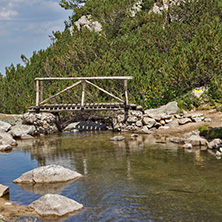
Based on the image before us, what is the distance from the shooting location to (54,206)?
6312mm

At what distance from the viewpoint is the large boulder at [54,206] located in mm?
6234

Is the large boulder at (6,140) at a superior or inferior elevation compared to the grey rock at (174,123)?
inferior

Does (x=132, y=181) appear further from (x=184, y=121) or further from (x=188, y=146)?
(x=184, y=121)

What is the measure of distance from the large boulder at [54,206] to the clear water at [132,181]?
20 centimetres

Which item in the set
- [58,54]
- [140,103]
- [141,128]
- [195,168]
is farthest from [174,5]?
[195,168]

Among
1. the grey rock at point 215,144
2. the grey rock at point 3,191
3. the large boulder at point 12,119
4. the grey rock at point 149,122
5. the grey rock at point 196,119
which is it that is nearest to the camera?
the grey rock at point 3,191

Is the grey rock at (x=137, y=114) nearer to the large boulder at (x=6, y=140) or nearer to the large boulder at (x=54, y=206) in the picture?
the large boulder at (x=6, y=140)

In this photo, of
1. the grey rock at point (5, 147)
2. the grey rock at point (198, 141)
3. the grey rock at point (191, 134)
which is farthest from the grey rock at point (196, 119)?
the grey rock at point (5, 147)

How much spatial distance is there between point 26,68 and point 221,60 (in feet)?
62.3

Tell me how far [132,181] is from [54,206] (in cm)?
285

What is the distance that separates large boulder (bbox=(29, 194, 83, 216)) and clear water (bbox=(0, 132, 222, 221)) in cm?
20

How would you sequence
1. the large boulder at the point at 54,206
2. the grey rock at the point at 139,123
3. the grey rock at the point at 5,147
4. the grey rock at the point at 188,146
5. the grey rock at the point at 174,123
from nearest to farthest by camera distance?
1. the large boulder at the point at 54,206
2. the grey rock at the point at 188,146
3. the grey rock at the point at 5,147
4. the grey rock at the point at 174,123
5. the grey rock at the point at 139,123

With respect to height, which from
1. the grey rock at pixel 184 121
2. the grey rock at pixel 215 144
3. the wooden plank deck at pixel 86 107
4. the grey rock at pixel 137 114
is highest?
the wooden plank deck at pixel 86 107

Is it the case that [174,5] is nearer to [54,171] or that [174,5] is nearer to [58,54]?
[58,54]
